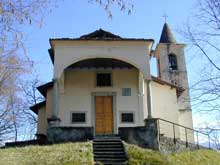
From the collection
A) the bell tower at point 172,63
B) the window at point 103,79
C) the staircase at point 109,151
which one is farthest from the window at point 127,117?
the bell tower at point 172,63

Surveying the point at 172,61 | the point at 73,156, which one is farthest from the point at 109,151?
the point at 172,61

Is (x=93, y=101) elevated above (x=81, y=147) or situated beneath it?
elevated above

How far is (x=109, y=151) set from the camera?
46.2 feet

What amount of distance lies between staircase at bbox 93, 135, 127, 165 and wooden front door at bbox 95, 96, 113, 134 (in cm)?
358

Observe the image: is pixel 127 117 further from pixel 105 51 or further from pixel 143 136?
pixel 105 51

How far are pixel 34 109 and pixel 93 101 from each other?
19.3 ft

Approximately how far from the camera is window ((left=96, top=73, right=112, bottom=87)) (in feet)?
65.8

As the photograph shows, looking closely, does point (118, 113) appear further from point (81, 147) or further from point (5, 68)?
point (5, 68)

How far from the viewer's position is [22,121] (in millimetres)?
32250

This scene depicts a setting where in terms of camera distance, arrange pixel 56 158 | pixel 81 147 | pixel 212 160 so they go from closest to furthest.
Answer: pixel 56 158 < pixel 81 147 < pixel 212 160

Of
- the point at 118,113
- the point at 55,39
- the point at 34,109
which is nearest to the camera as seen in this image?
the point at 55,39

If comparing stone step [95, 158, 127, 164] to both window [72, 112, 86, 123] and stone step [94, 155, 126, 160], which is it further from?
window [72, 112, 86, 123]

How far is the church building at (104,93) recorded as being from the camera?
17.1 metres

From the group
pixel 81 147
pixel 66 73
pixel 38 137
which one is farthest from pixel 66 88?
pixel 81 147
